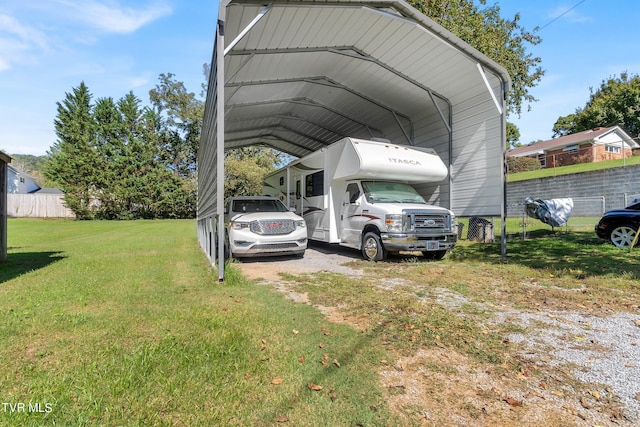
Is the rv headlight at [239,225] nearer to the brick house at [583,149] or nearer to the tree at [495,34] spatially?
the tree at [495,34]

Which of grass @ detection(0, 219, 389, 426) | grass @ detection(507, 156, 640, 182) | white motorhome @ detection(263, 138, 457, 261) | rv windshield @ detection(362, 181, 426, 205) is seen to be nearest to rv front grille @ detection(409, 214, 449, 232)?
white motorhome @ detection(263, 138, 457, 261)

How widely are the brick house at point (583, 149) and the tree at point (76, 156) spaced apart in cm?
3916

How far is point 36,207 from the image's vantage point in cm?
3494

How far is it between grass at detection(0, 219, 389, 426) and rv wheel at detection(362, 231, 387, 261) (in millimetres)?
3817

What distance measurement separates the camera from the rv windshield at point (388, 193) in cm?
902

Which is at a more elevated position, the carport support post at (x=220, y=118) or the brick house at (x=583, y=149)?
the brick house at (x=583, y=149)

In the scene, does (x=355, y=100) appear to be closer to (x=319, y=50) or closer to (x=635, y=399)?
(x=319, y=50)

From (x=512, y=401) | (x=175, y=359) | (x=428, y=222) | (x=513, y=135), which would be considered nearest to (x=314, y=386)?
(x=175, y=359)

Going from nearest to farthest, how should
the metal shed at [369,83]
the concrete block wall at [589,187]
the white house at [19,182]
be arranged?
the metal shed at [369,83], the concrete block wall at [589,187], the white house at [19,182]

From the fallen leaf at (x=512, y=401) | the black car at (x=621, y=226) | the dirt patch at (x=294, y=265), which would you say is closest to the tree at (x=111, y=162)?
the dirt patch at (x=294, y=265)

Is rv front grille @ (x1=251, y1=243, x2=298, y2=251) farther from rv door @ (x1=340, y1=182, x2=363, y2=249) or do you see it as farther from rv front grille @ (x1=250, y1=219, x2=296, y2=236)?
rv door @ (x1=340, y1=182, x2=363, y2=249)

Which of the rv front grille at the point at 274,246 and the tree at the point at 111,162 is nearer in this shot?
the rv front grille at the point at 274,246

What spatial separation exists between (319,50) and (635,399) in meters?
9.37

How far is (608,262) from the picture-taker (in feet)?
24.9
